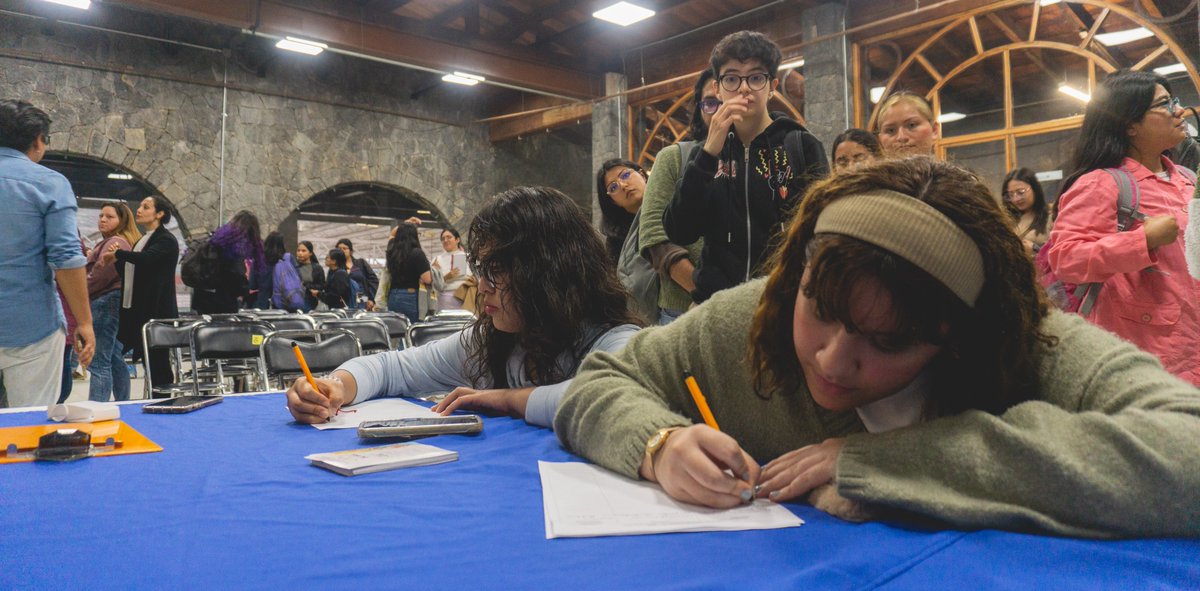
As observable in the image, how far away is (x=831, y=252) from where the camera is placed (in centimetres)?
78

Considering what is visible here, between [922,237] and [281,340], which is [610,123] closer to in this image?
[281,340]

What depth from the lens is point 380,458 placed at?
1107mm

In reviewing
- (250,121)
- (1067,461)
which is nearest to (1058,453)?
(1067,461)

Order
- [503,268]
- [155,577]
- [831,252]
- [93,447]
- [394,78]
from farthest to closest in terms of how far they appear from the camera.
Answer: [394,78] → [503,268] → [93,447] → [831,252] → [155,577]

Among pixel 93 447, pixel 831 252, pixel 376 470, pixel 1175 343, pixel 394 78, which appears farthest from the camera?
pixel 394 78

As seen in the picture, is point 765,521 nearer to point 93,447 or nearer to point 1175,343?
point 93,447

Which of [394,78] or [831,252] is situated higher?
[394,78]

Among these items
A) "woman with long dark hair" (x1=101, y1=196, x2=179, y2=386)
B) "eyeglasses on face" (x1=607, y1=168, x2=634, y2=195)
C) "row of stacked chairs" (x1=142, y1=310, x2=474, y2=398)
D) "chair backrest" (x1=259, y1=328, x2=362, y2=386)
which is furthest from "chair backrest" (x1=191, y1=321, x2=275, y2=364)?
"eyeglasses on face" (x1=607, y1=168, x2=634, y2=195)

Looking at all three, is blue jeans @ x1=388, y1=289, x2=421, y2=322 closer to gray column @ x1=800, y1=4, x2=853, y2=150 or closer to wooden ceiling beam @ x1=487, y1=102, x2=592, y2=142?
gray column @ x1=800, y1=4, x2=853, y2=150

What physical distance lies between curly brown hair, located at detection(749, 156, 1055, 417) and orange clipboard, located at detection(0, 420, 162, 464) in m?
1.14

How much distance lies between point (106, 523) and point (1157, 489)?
1.10 meters

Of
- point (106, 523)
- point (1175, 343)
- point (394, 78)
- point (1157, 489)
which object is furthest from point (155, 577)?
point (394, 78)

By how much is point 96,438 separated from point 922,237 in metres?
1.36

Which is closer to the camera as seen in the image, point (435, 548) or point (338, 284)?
point (435, 548)
